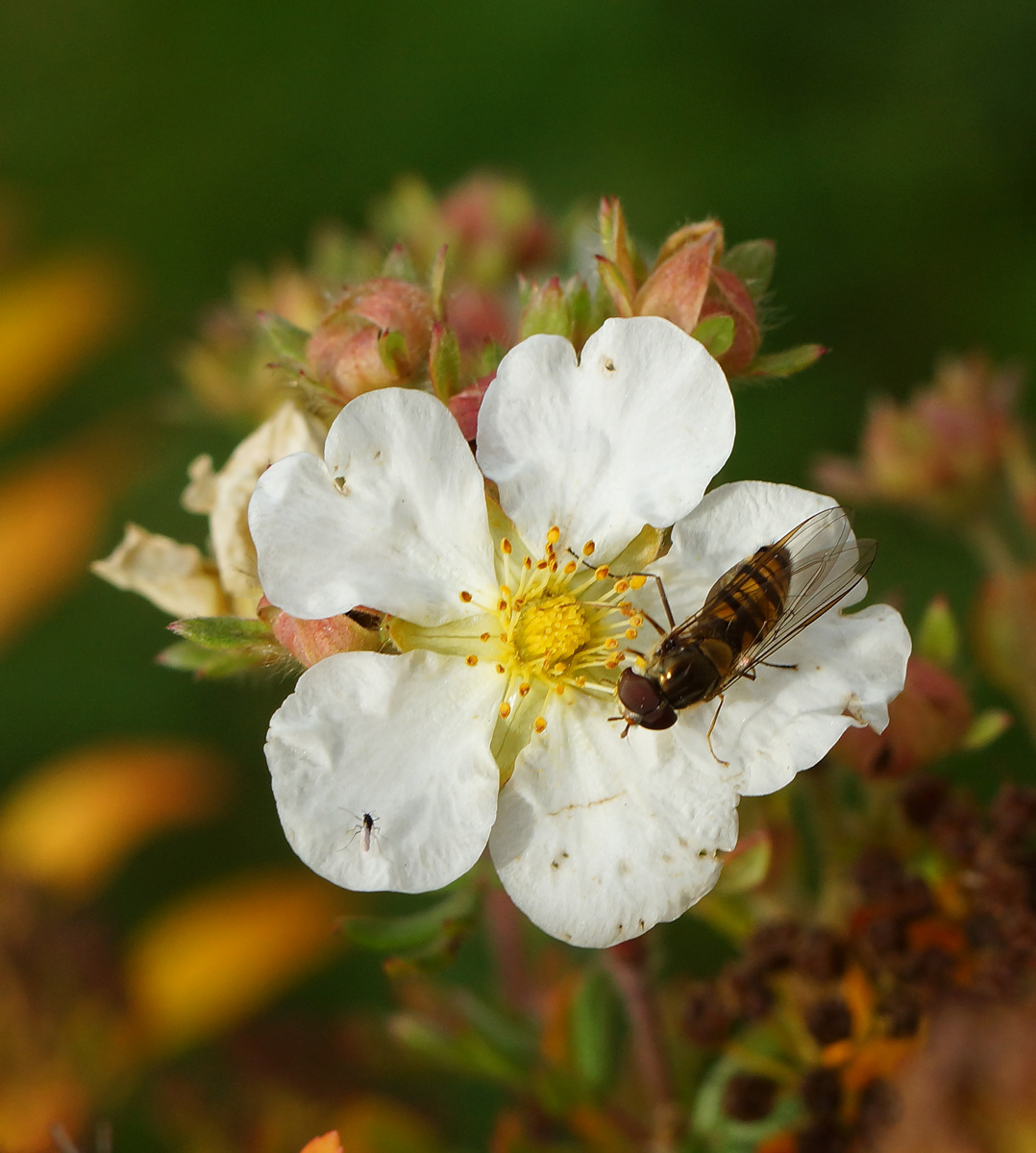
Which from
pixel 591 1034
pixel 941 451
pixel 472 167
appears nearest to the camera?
pixel 591 1034

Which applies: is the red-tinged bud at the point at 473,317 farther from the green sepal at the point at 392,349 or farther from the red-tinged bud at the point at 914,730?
the red-tinged bud at the point at 914,730

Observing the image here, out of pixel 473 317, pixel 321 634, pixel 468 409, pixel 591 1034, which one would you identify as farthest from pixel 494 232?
pixel 591 1034

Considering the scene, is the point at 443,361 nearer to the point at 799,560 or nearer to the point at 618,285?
the point at 618,285

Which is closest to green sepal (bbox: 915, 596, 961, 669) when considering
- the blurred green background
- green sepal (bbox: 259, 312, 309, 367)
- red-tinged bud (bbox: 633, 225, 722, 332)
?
red-tinged bud (bbox: 633, 225, 722, 332)

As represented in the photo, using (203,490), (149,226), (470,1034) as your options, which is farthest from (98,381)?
(470,1034)

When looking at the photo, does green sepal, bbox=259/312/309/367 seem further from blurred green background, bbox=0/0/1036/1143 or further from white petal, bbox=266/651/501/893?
blurred green background, bbox=0/0/1036/1143
